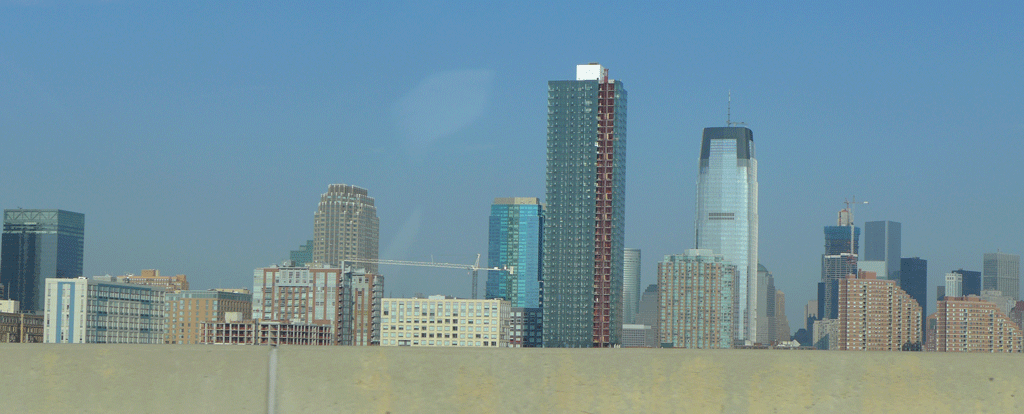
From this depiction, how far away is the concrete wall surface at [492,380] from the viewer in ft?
32.9

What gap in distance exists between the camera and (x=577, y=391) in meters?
10.1

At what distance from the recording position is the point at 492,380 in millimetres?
10156

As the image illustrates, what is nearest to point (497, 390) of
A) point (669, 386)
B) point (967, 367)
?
point (669, 386)

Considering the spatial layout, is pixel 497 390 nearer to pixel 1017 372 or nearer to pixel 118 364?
pixel 118 364

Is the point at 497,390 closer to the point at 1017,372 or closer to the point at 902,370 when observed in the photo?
the point at 902,370

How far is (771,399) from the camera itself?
10031mm

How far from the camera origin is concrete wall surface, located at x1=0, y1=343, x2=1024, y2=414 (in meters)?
10.0

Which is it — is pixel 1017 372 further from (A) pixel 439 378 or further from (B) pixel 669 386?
(A) pixel 439 378

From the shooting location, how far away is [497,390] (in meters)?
10.1

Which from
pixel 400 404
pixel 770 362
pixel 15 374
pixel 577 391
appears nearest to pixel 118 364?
pixel 15 374

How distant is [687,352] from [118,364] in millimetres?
4838

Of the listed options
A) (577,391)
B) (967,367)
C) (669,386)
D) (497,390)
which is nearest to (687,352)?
(669,386)

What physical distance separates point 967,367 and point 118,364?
23.5 feet

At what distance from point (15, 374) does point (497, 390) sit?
4104mm
